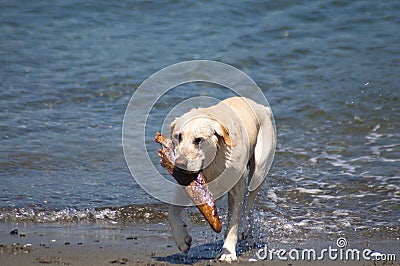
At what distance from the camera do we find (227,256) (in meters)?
6.21

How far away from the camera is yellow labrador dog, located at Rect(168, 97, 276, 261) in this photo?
18.9 ft

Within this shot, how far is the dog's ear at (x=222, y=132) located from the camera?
5.91 metres

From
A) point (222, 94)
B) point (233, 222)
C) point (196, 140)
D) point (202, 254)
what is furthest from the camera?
point (222, 94)

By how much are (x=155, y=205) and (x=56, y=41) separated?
8.49 metres

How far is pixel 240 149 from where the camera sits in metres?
6.28

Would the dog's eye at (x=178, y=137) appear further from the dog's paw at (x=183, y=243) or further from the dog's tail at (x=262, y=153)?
the dog's tail at (x=262, y=153)

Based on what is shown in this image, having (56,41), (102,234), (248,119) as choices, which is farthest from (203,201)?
(56,41)

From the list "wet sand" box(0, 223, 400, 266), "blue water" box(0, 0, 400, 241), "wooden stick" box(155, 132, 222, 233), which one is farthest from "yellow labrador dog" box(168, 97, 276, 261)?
"blue water" box(0, 0, 400, 241)

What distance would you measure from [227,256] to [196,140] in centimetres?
114

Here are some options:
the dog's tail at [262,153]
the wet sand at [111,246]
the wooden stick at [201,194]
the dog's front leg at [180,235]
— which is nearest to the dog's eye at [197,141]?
the wooden stick at [201,194]

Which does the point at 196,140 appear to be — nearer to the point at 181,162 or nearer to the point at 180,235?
the point at 181,162

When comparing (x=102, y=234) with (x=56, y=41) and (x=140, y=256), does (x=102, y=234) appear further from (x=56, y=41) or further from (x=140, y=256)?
(x=56, y=41)

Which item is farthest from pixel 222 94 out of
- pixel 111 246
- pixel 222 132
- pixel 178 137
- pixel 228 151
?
pixel 178 137

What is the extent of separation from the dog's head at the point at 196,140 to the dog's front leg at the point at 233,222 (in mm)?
523
